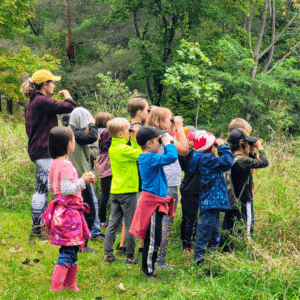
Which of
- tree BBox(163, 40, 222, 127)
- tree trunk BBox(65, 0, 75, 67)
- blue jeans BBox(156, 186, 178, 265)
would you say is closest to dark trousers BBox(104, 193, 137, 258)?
blue jeans BBox(156, 186, 178, 265)

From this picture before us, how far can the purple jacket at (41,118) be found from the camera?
15.8 ft

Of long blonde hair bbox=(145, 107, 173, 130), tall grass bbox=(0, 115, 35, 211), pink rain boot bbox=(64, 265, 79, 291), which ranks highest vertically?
long blonde hair bbox=(145, 107, 173, 130)

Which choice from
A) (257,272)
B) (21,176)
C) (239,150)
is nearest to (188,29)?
(21,176)

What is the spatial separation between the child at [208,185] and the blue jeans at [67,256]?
4.56ft

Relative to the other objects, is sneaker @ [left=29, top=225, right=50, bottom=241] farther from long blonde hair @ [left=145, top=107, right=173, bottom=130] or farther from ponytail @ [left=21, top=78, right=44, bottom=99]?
long blonde hair @ [left=145, top=107, right=173, bottom=130]

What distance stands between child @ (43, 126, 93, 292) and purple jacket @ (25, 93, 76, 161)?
143 centimetres

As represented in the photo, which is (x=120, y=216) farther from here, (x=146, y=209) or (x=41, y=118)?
(x=41, y=118)

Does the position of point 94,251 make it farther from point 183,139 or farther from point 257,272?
point 257,272

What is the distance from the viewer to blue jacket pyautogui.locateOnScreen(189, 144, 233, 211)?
397 cm

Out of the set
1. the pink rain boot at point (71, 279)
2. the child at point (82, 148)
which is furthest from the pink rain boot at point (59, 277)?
the child at point (82, 148)

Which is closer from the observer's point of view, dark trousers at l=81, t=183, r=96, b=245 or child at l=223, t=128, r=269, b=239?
child at l=223, t=128, r=269, b=239

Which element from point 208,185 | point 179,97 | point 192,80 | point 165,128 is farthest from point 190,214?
point 179,97

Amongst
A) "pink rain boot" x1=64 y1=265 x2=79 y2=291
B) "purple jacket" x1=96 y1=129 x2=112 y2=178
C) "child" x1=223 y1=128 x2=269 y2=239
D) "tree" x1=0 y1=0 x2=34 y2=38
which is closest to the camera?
"pink rain boot" x1=64 y1=265 x2=79 y2=291

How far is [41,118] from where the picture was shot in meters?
4.93
